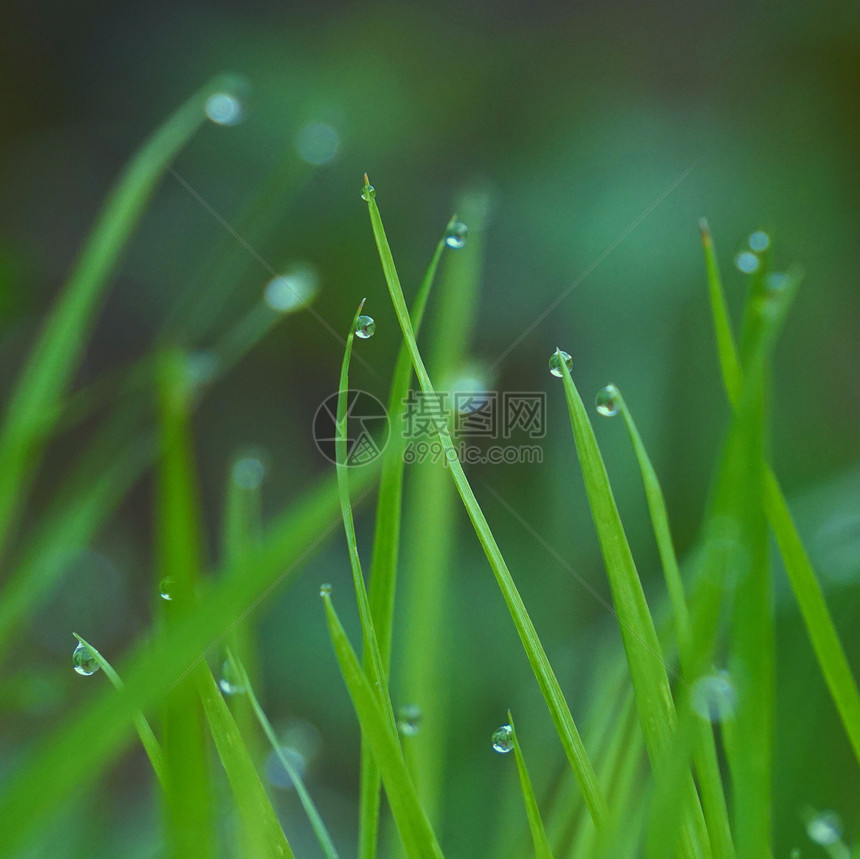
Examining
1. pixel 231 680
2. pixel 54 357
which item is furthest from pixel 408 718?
pixel 54 357

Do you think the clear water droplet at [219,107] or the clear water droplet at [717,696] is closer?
the clear water droplet at [717,696]

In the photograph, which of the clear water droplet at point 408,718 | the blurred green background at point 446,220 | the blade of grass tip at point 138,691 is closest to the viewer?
the blade of grass tip at point 138,691

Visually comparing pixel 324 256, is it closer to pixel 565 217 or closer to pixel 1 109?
→ pixel 565 217

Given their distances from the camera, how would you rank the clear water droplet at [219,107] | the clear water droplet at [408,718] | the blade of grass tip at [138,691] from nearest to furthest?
the blade of grass tip at [138,691], the clear water droplet at [408,718], the clear water droplet at [219,107]

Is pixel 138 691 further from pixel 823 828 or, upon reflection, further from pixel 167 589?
pixel 823 828

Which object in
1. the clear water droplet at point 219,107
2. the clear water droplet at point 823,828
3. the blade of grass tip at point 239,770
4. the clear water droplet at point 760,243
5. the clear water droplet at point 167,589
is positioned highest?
the clear water droplet at point 219,107

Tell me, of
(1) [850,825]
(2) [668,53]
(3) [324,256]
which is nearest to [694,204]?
(2) [668,53]

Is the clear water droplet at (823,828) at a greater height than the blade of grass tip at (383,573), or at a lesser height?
lesser

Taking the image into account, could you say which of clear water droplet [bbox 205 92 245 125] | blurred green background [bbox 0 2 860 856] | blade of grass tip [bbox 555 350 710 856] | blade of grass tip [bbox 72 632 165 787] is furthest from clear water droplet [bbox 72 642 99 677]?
blurred green background [bbox 0 2 860 856]

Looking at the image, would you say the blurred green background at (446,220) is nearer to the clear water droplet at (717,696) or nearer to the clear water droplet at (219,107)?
the clear water droplet at (219,107)

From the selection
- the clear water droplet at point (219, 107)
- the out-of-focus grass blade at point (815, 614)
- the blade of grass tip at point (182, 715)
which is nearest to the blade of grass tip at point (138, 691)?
the blade of grass tip at point (182, 715)
